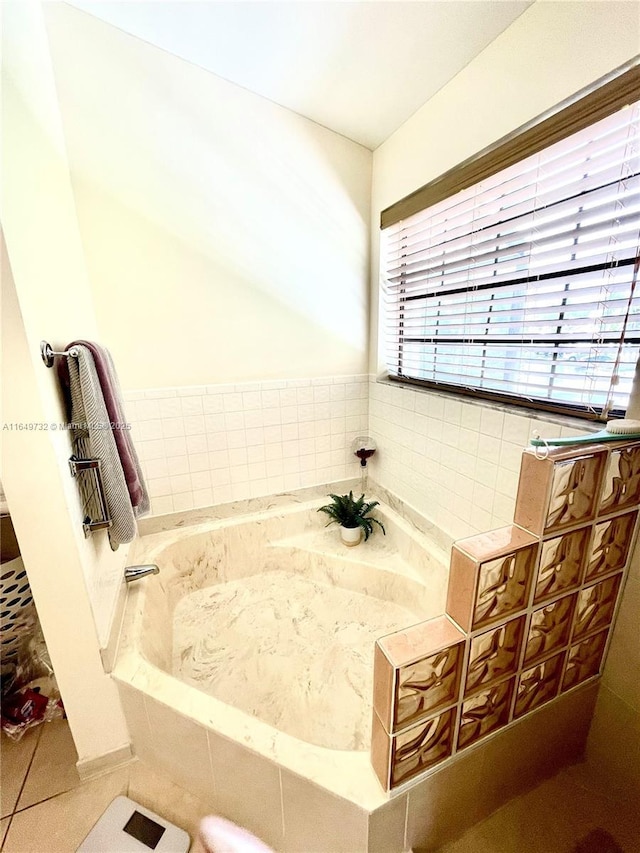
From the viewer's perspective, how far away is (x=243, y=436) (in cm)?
177

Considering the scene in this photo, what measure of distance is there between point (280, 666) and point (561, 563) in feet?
3.84

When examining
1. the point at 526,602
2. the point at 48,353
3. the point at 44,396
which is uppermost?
the point at 48,353

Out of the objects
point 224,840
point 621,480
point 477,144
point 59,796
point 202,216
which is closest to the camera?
point 224,840

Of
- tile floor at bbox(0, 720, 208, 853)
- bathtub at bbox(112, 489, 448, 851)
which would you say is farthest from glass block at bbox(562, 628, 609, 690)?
tile floor at bbox(0, 720, 208, 853)

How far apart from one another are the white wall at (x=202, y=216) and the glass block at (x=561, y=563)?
4.56 ft

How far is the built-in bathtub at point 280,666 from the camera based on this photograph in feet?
2.65

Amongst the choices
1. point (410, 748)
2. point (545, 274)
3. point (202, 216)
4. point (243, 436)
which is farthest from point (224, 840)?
point (202, 216)

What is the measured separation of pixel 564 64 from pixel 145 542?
2.36m

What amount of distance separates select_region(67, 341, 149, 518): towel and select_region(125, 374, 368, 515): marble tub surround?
390 mm

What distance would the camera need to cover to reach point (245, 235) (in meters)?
1.57

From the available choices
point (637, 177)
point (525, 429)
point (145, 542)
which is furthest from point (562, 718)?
point (145, 542)

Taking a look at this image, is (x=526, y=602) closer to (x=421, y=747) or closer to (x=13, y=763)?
(x=421, y=747)

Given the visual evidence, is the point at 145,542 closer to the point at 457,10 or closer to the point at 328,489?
the point at 328,489

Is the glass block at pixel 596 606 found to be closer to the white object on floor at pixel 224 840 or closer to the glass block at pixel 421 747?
the glass block at pixel 421 747
